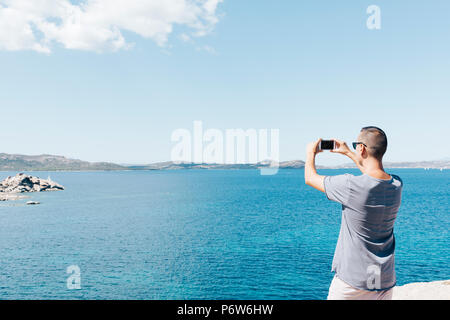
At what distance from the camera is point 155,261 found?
46.1 metres

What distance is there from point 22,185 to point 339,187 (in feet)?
574

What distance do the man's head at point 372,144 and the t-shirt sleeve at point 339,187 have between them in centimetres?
36

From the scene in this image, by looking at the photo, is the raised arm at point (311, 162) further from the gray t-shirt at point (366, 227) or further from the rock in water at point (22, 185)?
the rock in water at point (22, 185)

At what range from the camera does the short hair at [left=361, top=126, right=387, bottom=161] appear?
11.3 feet

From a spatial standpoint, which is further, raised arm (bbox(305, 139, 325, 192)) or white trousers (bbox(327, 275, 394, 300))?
raised arm (bbox(305, 139, 325, 192))

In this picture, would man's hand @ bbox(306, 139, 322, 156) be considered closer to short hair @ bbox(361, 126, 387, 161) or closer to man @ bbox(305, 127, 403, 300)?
man @ bbox(305, 127, 403, 300)

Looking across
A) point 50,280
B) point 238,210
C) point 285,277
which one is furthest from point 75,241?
point 238,210

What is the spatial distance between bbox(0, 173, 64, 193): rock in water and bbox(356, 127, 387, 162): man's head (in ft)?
→ 551

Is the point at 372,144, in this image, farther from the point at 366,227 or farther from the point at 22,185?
the point at 22,185

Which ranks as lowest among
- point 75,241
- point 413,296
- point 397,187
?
point 75,241

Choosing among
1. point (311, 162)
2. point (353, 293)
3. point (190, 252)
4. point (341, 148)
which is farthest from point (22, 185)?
point (353, 293)

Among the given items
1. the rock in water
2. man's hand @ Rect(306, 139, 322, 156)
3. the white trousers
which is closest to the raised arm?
man's hand @ Rect(306, 139, 322, 156)
